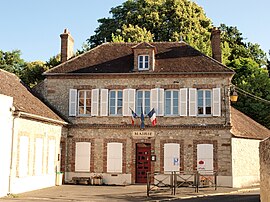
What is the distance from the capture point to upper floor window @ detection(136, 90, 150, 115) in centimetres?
2200

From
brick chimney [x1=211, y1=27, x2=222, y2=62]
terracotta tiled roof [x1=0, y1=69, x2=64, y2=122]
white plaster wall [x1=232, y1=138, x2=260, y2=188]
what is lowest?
white plaster wall [x1=232, y1=138, x2=260, y2=188]

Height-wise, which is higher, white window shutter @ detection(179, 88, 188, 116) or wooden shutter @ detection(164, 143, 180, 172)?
white window shutter @ detection(179, 88, 188, 116)

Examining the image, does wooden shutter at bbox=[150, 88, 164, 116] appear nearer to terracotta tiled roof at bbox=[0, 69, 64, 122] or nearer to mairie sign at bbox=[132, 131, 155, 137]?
mairie sign at bbox=[132, 131, 155, 137]

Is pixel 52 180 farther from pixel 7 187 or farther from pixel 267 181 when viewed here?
pixel 267 181

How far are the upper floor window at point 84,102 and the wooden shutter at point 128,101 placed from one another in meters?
2.00

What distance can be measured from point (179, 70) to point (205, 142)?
404cm

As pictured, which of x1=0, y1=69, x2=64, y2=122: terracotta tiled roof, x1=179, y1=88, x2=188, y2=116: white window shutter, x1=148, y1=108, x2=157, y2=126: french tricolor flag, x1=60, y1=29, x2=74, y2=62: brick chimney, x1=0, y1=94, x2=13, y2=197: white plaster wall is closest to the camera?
x1=0, y1=94, x2=13, y2=197: white plaster wall

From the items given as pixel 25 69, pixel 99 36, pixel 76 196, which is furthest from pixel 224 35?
pixel 76 196

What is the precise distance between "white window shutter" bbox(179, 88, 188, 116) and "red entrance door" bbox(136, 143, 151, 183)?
257cm

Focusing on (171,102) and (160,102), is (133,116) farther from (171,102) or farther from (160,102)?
(171,102)

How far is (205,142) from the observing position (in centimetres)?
2128

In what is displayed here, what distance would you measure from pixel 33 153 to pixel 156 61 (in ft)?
28.2

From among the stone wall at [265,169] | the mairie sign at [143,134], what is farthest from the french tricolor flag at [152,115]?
the stone wall at [265,169]

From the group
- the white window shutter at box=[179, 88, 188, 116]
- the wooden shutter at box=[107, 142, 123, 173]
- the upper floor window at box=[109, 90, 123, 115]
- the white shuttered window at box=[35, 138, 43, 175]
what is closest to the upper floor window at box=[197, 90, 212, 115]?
the white window shutter at box=[179, 88, 188, 116]
